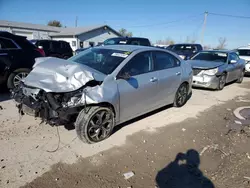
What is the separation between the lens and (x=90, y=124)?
327cm

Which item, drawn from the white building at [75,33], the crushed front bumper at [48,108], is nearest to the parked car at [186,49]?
the crushed front bumper at [48,108]

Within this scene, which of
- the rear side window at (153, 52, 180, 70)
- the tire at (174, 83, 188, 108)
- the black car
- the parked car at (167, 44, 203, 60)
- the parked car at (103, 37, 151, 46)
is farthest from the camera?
the parked car at (167, 44, 203, 60)

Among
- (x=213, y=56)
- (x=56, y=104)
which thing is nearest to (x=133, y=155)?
(x=56, y=104)

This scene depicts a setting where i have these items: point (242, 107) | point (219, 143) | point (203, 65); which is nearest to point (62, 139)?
point (219, 143)

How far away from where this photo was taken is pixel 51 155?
120 inches

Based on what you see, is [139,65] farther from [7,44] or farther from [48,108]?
[7,44]

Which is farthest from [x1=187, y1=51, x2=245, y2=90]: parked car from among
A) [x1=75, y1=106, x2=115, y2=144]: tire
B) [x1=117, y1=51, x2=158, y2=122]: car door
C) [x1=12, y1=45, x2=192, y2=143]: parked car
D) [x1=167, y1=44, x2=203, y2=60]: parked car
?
[x1=75, y1=106, x2=115, y2=144]: tire

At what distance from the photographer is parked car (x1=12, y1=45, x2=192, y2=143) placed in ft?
9.98

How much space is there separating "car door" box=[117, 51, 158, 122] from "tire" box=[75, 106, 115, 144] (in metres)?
0.39

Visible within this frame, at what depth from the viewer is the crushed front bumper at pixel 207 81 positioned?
24.6 feet

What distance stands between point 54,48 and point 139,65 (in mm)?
10736

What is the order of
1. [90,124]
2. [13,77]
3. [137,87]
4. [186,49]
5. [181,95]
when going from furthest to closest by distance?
[186,49] < [13,77] < [181,95] < [137,87] < [90,124]

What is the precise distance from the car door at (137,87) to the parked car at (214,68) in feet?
13.4

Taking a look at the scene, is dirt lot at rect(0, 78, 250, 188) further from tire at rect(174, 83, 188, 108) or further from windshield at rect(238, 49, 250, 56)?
windshield at rect(238, 49, 250, 56)
